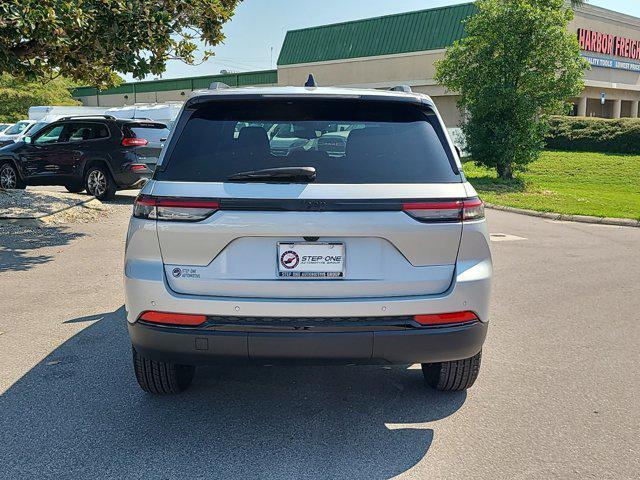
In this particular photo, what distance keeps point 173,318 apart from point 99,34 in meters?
8.01

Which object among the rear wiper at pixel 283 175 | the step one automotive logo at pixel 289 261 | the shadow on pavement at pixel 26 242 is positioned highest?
the rear wiper at pixel 283 175

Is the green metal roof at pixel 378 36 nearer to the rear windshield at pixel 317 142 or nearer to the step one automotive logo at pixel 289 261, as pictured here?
the rear windshield at pixel 317 142

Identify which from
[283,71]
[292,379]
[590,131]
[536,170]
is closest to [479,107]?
[536,170]

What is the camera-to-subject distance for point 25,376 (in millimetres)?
4457

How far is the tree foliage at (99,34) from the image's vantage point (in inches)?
344

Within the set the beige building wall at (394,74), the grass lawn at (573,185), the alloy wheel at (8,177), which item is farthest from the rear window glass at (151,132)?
the beige building wall at (394,74)

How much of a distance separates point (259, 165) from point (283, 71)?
1760 inches

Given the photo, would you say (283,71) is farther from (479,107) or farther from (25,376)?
(25,376)

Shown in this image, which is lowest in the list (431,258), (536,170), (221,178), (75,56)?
(536,170)

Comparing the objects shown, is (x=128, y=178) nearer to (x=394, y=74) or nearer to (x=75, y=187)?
(x=75, y=187)

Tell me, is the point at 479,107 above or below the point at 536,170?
above

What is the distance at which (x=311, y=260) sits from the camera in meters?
3.32

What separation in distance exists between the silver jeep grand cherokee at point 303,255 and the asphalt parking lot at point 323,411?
50 centimetres

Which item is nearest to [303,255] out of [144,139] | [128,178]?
[128,178]
